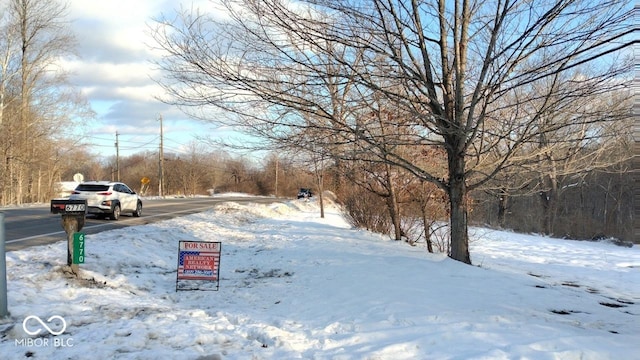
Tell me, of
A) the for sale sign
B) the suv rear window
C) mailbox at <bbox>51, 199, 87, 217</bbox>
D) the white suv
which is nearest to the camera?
mailbox at <bbox>51, 199, 87, 217</bbox>

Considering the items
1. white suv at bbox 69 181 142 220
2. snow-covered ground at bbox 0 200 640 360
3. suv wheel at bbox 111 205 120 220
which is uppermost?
white suv at bbox 69 181 142 220

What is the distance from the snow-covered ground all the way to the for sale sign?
285 millimetres

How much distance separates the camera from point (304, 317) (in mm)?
6191

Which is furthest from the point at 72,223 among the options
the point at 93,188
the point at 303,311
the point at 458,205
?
the point at 93,188

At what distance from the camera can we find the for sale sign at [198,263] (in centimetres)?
798

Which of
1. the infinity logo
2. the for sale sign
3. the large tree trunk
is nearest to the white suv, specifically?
the for sale sign

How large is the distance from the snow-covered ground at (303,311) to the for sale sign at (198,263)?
11.2 inches

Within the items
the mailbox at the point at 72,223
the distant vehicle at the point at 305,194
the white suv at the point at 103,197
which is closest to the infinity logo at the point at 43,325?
the mailbox at the point at 72,223

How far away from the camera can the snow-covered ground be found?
4.46 meters

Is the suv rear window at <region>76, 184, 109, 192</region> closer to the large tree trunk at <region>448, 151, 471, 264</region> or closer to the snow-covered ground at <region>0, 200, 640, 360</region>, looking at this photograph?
the snow-covered ground at <region>0, 200, 640, 360</region>

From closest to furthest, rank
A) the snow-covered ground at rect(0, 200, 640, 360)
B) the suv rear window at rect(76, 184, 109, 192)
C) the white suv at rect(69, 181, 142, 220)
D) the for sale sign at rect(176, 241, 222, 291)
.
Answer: the snow-covered ground at rect(0, 200, 640, 360) → the for sale sign at rect(176, 241, 222, 291) → the white suv at rect(69, 181, 142, 220) → the suv rear window at rect(76, 184, 109, 192)

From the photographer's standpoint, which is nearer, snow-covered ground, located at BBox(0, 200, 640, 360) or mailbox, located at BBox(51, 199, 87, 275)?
snow-covered ground, located at BBox(0, 200, 640, 360)

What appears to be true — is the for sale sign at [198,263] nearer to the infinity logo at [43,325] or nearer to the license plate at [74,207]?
the license plate at [74,207]

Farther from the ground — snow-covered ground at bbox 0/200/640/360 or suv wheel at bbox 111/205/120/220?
suv wheel at bbox 111/205/120/220
